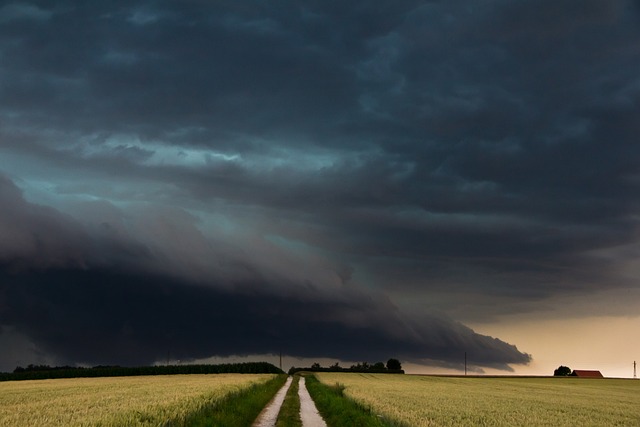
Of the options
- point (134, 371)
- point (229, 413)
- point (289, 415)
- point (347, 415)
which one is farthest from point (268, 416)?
point (134, 371)

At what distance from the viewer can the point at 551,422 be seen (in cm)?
3303

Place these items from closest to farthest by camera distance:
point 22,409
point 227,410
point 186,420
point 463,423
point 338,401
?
point 186,420, point 463,423, point 227,410, point 22,409, point 338,401

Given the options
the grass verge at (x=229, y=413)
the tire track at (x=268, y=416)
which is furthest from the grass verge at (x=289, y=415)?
the grass verge at (x=229, y=413)

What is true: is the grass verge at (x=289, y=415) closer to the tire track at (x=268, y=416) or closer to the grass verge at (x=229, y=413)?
the tire track at (x=268, y=416)

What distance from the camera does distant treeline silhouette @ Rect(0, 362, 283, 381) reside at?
130 m

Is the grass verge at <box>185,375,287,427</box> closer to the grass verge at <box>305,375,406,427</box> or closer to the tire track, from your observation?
the tire track

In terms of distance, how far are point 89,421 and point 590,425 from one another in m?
24.9

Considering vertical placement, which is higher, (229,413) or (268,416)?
(229,413)

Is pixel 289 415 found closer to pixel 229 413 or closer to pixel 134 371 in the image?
pixel 229 413

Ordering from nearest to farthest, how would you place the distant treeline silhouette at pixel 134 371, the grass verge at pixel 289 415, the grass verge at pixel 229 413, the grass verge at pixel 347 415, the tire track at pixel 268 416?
the grass verge at pixel 229 413 → the grass verge at pixel 347 415 → the tire track at pixel 268 416 → the grass verge at pixel 289 415 → the distant treeline silhouette at pixel 134 371

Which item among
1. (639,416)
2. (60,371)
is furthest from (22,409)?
(60,371)

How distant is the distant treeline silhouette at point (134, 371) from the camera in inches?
5133

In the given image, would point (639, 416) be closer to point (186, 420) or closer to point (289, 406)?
point (289, 406)

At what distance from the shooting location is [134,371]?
140750 mm
